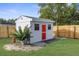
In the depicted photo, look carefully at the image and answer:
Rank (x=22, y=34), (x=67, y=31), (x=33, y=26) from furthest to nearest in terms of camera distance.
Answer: (x=67, y=31), (x=33, y=26), (x=22, y=34)

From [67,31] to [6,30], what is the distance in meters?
1.41

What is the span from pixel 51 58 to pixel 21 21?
42.8 inches

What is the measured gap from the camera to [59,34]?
1036 cm

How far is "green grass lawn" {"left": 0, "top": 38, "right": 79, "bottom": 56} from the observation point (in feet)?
33.1

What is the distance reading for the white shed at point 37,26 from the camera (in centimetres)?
1015

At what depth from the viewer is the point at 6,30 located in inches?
404

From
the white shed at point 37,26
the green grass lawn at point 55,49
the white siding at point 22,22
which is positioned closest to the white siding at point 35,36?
the white shed at point 37,26

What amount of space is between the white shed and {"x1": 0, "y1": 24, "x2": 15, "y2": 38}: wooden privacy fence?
14 centimetres

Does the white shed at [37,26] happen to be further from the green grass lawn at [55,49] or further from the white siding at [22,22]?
the green grass lawn at [55,49]

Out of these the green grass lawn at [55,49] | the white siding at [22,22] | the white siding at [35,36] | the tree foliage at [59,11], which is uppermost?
the tree foliage at [59,11]

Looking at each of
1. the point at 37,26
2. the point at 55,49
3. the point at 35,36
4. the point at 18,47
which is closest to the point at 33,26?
the point at 37,26

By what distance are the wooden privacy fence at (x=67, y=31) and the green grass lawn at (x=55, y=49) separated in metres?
0.14

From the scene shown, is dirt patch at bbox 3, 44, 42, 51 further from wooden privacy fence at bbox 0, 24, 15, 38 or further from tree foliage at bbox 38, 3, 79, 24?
tree foliage at bbox 38, 3, 79, 24

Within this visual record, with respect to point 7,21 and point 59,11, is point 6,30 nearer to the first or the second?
point 7,21
